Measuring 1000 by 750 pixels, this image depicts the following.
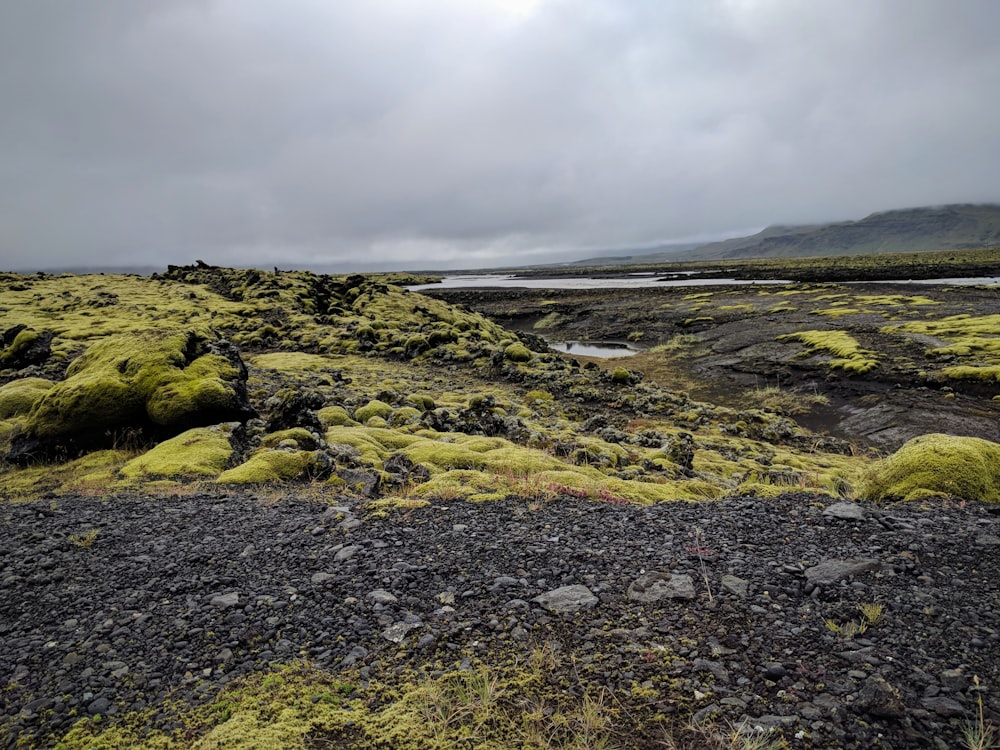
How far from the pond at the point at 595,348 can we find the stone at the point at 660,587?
52.4 metres

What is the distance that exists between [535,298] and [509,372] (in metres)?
82.7

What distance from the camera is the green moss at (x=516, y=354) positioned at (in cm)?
3897

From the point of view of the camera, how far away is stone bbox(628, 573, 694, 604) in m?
6.71

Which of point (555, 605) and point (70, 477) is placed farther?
point (70, 477)

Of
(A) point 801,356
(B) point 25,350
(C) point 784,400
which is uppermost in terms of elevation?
(B) point 25,350

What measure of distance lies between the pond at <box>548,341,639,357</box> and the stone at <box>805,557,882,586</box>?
5176 cm

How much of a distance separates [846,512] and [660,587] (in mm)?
4510

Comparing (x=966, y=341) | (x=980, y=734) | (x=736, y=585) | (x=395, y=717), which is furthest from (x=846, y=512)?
(x=966, y=341)

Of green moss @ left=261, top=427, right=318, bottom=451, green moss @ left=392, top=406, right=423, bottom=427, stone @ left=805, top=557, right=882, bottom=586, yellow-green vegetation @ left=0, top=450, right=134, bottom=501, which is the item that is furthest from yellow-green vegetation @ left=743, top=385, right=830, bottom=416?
yellow-green vegetation @ left=0, top=450, right=134, bottom=501

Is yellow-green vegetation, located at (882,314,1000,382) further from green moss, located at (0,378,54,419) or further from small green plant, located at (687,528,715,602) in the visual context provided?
green moss, located at (0,378,54,419)

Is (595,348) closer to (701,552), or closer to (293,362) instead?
(293,362)

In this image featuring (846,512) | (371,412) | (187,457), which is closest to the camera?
(846,512)

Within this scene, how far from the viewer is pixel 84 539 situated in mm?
8586

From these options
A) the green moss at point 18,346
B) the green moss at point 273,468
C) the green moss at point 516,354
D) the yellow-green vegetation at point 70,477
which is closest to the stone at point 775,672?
the green moss at point 273,468
